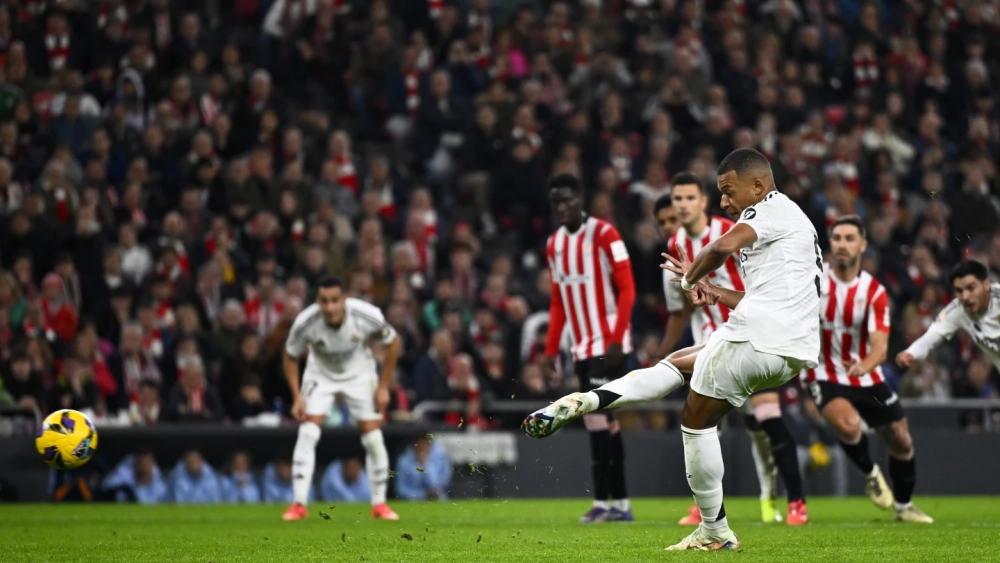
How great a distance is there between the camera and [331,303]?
12055mm

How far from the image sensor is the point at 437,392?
16078 millimetres

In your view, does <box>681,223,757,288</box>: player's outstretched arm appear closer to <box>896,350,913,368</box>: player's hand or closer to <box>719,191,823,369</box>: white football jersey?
<box>719,191,823,369</box>: white football jersey

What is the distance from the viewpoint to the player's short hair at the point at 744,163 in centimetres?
737

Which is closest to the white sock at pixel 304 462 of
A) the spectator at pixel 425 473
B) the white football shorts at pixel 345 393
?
the white football shorts at pixel 345 393

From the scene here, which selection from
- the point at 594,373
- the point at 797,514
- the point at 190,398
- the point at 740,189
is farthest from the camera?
the point at 190,398

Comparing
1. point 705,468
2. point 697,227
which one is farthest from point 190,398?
point 705,468

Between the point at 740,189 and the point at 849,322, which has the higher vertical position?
the point at 740,189

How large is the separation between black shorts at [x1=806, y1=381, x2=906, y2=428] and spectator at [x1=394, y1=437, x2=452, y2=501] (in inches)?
233

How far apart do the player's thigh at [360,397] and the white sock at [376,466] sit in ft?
0.48

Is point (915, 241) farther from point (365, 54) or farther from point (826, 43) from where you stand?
point (365, 54)

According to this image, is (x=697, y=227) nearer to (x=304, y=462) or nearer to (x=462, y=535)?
(x=462, y=535)

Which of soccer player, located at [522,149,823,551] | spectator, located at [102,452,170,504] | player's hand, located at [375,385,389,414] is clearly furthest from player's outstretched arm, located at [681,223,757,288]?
spectator, located at [102,452,170,504]

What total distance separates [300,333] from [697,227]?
3.64 meters

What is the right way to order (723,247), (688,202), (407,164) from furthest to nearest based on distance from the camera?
(407,164)
(688,202)
(723,247)
